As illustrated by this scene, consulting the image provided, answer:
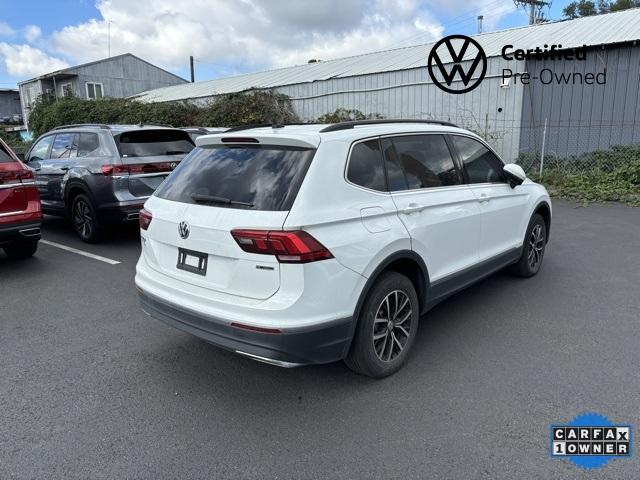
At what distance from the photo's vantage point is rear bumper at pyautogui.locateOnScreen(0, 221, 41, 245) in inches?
225

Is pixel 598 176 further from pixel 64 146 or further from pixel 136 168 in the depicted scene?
pixel 64 146

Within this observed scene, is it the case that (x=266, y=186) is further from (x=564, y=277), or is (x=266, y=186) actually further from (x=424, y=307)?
(x=564, y=277)

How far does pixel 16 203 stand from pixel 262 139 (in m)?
4.04

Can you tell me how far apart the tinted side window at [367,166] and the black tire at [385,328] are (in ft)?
2.03

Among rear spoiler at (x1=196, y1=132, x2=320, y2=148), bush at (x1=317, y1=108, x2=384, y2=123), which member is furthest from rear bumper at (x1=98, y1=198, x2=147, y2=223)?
bush at (x1=317, y1=108, x2=384, y2=123)

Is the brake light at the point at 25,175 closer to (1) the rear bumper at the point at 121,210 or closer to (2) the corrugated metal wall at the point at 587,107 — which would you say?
(1) the rear bumper at the point at 121,210

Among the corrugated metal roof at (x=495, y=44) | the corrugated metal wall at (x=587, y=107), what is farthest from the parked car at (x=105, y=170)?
the corrugated metal roof at (x=495, y=44)

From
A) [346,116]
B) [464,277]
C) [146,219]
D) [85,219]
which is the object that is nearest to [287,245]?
[146,219]

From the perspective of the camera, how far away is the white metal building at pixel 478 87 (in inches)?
502

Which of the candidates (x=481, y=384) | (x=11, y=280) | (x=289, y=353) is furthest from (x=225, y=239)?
(x=11, y=280)

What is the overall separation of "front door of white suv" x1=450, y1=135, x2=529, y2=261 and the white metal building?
29.6ft

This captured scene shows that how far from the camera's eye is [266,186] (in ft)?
9.93

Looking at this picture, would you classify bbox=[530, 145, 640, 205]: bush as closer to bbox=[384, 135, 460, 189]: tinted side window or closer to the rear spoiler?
bbox=[384, 135, 460, 189]: tinted side window

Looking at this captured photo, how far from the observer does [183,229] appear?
3.22 m
